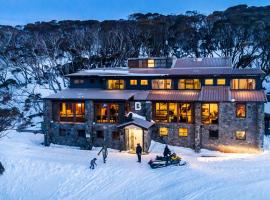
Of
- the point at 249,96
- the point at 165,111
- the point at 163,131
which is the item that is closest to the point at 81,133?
the point at 163,131

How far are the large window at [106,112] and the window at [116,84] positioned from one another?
3.47 m

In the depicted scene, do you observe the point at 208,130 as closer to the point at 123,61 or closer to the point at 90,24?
the point at 123,61

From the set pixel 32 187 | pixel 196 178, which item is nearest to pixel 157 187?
pixel 196 178

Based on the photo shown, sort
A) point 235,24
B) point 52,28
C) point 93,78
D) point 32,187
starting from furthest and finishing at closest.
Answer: point 52,28, point 235,24, point 93,78, point 32,187

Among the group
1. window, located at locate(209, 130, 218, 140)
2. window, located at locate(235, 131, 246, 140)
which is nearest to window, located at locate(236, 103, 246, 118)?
window, located at locate(235, 131, 246, 140)

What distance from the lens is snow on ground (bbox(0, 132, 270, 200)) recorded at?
20953mm

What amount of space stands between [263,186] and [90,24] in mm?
66435

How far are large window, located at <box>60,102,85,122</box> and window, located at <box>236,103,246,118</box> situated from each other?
579 inches

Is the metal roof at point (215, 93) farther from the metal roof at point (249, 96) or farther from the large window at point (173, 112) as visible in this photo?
the large window at point (173, 112)

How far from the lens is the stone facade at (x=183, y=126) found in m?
30.6

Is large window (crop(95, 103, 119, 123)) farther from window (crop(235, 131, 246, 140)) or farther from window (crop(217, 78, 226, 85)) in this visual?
window (crop(235, 131, 246, 140))

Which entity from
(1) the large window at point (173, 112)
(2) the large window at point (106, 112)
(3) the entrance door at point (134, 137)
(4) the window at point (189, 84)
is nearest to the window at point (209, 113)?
(1) the large window at point (173, 112)

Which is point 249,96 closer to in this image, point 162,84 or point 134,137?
point 162,84

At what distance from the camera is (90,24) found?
7962cm
